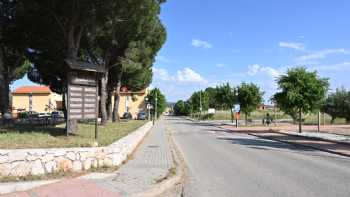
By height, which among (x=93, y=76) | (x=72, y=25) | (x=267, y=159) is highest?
(x=72, y=25)

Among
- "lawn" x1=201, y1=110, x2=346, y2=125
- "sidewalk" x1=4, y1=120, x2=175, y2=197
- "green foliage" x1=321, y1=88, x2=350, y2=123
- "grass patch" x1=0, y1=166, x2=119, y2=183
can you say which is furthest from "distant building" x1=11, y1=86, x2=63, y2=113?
"sidewalk" x1=4, y1=120, x2=175, y2=197

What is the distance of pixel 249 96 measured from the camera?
50812mm

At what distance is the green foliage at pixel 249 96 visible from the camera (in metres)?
50.8

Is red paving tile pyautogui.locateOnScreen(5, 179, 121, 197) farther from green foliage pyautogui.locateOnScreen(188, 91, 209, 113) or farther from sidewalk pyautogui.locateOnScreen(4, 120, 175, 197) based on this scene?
green foliage pyautogui.locateOnScreen(188, 91, 209, 113)

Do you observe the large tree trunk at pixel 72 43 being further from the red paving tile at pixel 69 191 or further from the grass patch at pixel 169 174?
the red paving tile at pixel 69 191

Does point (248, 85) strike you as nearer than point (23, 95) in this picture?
Yes

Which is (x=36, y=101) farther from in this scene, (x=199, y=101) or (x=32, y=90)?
(x=199, y=101)

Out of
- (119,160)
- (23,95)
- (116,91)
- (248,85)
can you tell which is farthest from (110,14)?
(23,95)

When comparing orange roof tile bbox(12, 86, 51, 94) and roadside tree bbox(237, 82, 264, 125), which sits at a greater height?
orange roof tile bbox(12, 86, 51, 94)

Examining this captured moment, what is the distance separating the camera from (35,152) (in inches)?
349

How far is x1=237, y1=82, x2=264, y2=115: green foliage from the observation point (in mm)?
50844

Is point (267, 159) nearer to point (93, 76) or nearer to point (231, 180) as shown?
point (231, 180)

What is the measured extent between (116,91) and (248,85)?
1962cm

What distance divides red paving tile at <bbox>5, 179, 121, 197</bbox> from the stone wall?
98cm
